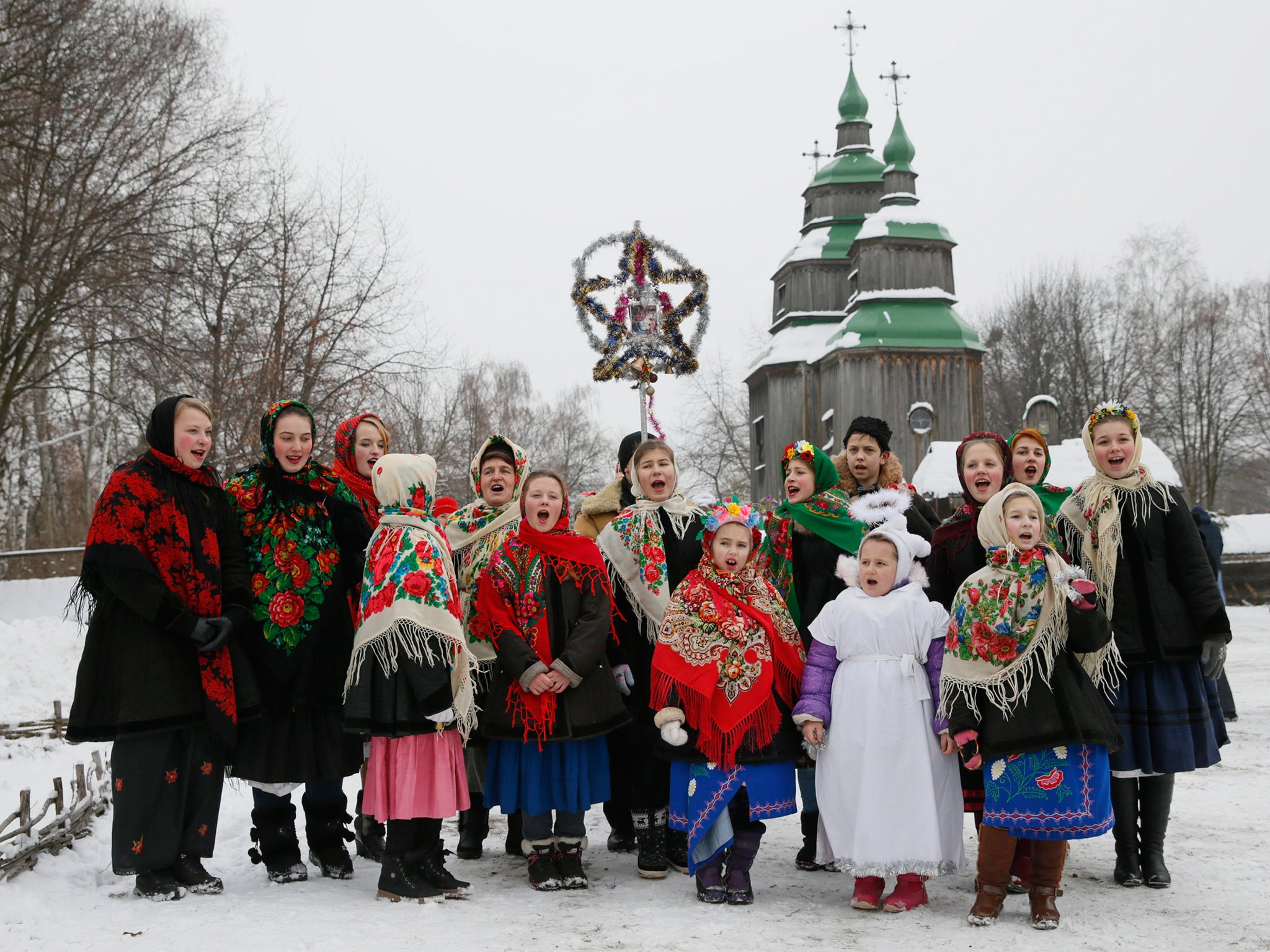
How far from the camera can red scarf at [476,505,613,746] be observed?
480 centimetres

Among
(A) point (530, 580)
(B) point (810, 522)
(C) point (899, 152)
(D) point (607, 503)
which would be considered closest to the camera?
(A) point (530, 580)

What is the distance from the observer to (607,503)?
591 cm

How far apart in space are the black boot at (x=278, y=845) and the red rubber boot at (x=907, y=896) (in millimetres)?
2507

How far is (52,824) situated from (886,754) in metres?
3.86

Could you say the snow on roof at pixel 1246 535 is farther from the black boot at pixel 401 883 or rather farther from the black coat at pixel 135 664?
the black coat at pixel 135 664

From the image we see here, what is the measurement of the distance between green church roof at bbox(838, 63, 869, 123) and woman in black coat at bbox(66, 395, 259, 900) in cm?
3115

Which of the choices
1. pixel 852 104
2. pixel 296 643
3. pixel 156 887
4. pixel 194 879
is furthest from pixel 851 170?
pixel 156 887

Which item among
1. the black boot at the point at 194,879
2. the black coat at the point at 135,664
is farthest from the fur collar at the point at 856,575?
the black boot at the point at 194,879

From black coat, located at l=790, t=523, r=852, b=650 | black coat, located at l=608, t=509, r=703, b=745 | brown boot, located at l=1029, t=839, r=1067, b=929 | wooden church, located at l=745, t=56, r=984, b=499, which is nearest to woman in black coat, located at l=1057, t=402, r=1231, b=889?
brown boot, located at l=1029, t=839, r=1067, b=929

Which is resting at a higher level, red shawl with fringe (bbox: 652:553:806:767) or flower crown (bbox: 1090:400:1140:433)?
flower crown (bbox: 1090:400:1140:433)

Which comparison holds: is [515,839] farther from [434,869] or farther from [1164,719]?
[1164,719]

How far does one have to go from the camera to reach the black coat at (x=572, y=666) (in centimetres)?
467

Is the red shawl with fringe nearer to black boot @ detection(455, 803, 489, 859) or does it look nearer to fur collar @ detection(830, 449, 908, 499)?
fur collar @ detection(830, 449, 908, 499)

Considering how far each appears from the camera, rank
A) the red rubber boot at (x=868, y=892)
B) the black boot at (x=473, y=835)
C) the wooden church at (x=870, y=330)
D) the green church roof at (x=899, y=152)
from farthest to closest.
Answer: the green church roof at (x=899, y=152) → the wooden church at (x=870, y=330) → the black boot at (x=473, y=835) → the red rubber boot at (x=868, y=892)
